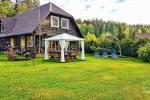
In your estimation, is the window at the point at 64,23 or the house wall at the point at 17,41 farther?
the window at the point at 64,23

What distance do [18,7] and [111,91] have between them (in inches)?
1846

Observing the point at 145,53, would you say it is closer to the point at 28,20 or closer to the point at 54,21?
the point at 54,21

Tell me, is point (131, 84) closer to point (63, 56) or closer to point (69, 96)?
point (69, 96)

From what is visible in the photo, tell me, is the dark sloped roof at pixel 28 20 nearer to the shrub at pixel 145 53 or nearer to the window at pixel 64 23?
the window at pixel 64 23

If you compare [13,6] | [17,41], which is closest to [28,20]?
[17,41]

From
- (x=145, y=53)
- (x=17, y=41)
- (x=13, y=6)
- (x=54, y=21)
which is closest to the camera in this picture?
(x=145, y=53)

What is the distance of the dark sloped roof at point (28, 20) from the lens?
32219 millimetres

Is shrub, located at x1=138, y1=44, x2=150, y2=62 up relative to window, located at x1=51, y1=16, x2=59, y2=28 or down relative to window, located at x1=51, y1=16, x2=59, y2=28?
down

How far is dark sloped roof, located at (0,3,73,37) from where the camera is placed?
3222 centimetres

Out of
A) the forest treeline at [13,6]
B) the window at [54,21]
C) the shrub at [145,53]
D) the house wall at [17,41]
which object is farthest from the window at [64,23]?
the forest treeline at [13,6]

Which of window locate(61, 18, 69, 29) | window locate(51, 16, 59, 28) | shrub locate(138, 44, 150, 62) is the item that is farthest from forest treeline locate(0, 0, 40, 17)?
shrub locate(138, 44, 150, 62)

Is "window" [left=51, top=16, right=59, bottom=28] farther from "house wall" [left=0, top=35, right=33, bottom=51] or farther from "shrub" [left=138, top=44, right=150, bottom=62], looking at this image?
"shrub" [left=138, top=44, right=150, bottom=62]

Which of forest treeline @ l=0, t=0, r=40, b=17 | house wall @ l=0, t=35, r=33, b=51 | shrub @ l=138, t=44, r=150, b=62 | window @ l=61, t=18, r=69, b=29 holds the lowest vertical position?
shrub @ l=138, t=44, r=150, b=62

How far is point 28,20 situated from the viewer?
34.3 metres
